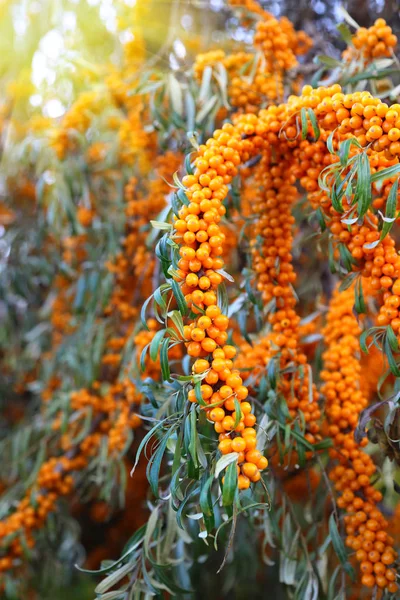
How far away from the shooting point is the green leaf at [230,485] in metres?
0.73

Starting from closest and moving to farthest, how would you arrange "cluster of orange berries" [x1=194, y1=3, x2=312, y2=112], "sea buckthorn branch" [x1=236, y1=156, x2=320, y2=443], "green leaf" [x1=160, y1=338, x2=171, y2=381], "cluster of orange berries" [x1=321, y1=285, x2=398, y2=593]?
"green leaf" [x1=160, y1=338, x2=171, y2=381]
"cluster of orange berries" [x1=321, y1=285, x2=398, y2=593]
"sea buckthorn branch" [x1=236, y1=156, x2=320, y2=443]
"cluster of orange berries" [x1=194, y1=3, x2=312, y2=112]

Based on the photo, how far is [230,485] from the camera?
74 cm

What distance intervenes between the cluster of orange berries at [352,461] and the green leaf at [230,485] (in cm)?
43

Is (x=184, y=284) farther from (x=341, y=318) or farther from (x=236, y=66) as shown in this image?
(x=236, y=66)

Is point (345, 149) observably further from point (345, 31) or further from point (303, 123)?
point (345, 31)

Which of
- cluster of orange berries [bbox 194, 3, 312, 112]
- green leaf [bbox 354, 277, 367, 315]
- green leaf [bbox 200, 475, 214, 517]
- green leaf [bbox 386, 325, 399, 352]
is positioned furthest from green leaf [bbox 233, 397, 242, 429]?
cluster of orange berries [bbox 194, 3, 312, 112]

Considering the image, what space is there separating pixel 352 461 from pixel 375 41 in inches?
40.1

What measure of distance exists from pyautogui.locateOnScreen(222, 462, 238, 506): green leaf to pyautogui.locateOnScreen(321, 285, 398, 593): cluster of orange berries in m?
0.43

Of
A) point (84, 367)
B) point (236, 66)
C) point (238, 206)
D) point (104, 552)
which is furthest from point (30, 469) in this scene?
point (236, 66)

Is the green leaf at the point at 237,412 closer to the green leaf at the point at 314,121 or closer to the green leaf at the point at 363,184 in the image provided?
the green leaf at the point at 363,184

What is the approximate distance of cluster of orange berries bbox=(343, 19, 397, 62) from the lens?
1229mm

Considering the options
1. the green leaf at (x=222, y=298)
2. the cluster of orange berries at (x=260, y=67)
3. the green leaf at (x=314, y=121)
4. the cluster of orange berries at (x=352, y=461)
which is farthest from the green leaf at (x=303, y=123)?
the cluster of orange berries at (x=352, y=461)

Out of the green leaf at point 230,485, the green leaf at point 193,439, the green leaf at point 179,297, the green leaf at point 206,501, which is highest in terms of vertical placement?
the green leaf at point 179,297

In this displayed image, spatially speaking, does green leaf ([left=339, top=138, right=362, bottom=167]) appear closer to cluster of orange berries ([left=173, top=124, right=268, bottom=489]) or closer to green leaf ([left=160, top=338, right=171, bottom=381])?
cluster of orange berries ([left=173, top=124, right=268, bottom=489])
